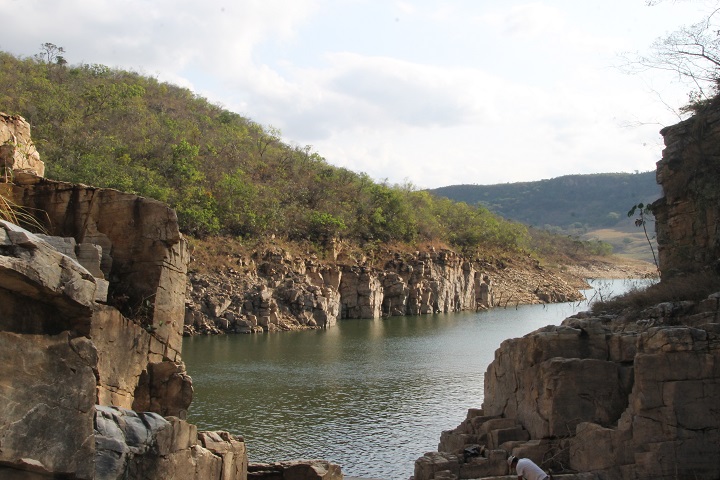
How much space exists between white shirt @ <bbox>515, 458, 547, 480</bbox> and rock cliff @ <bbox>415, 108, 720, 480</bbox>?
6.67 feet

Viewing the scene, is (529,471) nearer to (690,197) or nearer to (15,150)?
(15,150)

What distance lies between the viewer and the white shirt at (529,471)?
13.6 m

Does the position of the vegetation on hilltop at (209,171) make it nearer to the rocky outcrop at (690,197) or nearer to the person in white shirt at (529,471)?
the rocky outcrop at (690,197)

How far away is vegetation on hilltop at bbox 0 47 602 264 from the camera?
61.4 meters

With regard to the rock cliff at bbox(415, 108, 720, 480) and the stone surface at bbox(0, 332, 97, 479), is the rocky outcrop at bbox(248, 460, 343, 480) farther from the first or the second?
the stone surface at bbox(0, 332, 97, 479)

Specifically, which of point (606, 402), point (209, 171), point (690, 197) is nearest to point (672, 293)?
point (606, 402)

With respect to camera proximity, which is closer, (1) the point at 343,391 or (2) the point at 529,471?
(2) the point at 529,471

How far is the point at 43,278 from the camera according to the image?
8297 mm

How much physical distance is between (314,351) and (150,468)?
34103mm

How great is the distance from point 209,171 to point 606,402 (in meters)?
58.8

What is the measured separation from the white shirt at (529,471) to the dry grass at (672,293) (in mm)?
7822

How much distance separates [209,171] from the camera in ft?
234

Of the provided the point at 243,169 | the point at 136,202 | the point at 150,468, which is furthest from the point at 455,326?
the point at 150,468

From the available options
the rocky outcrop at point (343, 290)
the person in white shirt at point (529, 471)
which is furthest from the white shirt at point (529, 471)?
the rocky outcrop at point (343, 290)
